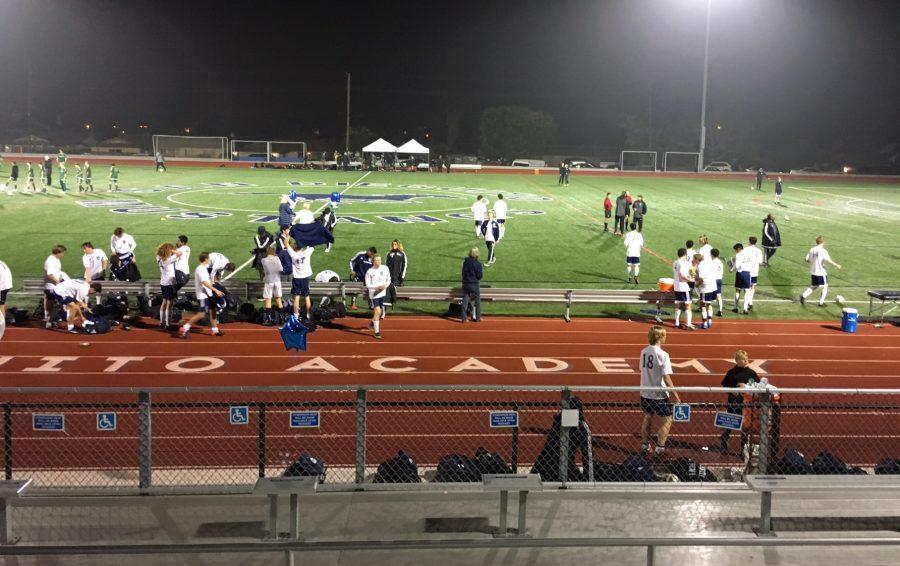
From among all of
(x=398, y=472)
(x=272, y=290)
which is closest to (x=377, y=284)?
(x=272, y=290)

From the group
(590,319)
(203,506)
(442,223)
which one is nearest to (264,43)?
(442,223)

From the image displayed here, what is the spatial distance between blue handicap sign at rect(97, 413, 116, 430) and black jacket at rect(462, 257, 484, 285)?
36.1 feet

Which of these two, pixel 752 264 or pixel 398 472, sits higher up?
pixel 752 264

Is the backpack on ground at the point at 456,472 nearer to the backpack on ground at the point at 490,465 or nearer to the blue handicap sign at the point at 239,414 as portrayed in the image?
the backpack on ground at the point at 490,465

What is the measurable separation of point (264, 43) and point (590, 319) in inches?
4475

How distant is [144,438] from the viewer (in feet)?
26.9

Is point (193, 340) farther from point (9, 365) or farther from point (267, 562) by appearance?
point (267, 562)

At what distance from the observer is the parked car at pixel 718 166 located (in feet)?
276

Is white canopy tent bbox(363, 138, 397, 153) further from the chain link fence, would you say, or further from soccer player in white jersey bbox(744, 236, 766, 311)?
the chain link fence

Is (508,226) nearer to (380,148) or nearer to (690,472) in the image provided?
(690,472)

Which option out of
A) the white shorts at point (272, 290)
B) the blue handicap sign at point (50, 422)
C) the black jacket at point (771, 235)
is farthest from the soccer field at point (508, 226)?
the blue handicap sign at point (50, 422)

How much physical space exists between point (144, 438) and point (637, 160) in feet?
288

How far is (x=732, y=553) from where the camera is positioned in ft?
24.9

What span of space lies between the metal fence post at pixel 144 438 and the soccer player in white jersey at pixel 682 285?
12.7 meters
